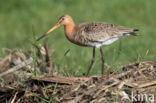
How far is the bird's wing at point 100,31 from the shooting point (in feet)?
20.7

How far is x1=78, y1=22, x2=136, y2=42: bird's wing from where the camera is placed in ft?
20.7

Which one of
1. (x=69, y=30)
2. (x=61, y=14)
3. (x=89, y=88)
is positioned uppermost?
(x=61, y=14)

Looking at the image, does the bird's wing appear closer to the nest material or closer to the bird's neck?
the bird's neck

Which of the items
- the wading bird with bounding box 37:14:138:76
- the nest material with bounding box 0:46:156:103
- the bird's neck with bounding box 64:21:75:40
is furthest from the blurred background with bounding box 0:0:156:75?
the nest material with bounding box 0:46:156:103

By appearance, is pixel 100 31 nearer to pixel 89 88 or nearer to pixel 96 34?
pixel 96 34

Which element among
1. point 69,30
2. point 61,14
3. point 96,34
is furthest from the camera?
point 61,14

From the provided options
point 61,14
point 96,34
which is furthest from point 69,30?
point 61,14

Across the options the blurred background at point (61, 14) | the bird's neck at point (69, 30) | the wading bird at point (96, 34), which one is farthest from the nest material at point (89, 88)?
the blurred background at point (61, 14)

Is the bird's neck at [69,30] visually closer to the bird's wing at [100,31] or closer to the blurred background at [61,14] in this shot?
the bird's wing at [100,31]

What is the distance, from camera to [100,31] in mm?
6426

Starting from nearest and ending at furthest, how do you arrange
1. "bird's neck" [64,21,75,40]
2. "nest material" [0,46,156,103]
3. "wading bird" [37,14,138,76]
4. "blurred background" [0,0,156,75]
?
"nest material" [0,46,156,103] → "wading bird" [37,14,138,76] → "bird's neck" [64,21,75,40] → "blurred background" [0,0,156,75]

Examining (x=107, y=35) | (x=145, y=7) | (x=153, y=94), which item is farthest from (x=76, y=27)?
(x=145, y=7)

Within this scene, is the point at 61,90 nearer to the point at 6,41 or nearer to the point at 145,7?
the point at 6,41

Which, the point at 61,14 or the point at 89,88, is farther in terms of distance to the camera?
the point at 61,14
